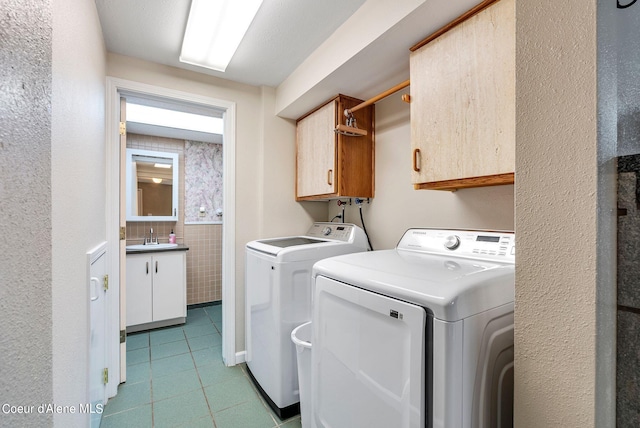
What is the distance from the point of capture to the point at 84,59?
120 centimetres

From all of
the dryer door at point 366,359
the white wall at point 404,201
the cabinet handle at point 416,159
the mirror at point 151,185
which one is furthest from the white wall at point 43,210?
the mirror at point 151,185

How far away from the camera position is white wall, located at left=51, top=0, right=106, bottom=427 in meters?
0.78

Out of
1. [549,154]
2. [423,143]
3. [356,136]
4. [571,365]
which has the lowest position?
[571,365]

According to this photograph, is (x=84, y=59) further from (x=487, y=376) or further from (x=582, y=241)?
(x=487, y=376)

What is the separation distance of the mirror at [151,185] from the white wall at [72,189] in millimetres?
2006

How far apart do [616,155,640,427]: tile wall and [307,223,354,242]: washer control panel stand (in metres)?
1.49

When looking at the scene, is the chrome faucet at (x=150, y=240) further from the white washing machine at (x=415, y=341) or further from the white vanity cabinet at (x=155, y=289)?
the white washing machine at (x=415, y=341)

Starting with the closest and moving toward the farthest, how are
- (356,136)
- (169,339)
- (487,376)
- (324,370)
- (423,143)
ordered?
(487,376) < (324,370) < (423,143) < (356,136) < (169,339)

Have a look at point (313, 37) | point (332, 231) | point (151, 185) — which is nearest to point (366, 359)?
point (332, 231)

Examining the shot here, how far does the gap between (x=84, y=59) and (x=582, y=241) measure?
1.81m

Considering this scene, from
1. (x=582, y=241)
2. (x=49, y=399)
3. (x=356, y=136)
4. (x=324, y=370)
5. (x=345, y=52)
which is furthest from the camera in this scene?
(x=356, y=136)

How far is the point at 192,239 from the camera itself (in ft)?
11.6

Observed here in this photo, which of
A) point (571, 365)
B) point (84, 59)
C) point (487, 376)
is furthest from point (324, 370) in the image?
point (84, 59)

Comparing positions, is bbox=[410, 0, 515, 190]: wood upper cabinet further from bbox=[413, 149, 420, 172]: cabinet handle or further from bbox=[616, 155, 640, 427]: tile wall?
bbox=[616, 155, 640, 427]: tile wall
